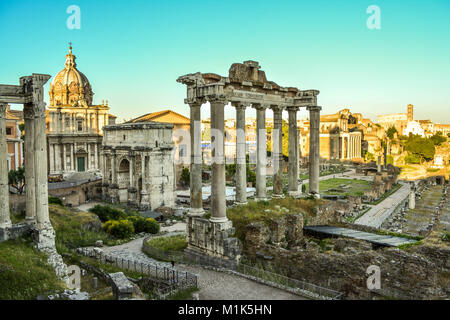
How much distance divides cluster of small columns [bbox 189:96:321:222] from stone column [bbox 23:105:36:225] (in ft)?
22.1

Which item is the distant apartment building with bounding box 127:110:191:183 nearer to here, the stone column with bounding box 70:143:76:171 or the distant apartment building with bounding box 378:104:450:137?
the stone column with bounding box 70:143:76:171

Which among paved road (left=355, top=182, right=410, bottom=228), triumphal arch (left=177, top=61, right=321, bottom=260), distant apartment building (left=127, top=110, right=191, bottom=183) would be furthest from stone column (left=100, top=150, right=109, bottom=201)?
triumphal arch (left=177, top=61, right=321, bottom=260)

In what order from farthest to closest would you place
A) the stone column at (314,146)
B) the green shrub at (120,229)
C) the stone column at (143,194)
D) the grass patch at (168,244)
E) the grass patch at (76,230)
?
1. the stone column at (143,194)
2. the green shrub at (120,229)
3. the stone column at (314,146)
4. the grass patch at (76,230)
5. the grass patch at (168,244)

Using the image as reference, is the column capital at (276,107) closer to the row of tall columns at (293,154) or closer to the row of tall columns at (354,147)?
the row of tall columns at (293,154)

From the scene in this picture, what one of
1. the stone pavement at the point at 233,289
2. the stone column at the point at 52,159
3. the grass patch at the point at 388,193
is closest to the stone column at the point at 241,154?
the stone pavement at the point at 233,289

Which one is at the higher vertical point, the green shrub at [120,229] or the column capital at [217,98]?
the column capital at [217,98]

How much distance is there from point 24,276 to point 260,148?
11.7 m

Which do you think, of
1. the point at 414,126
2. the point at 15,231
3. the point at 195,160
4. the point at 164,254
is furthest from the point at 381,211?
the point at 414,126

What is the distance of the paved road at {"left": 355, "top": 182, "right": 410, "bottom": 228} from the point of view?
32.5 metres

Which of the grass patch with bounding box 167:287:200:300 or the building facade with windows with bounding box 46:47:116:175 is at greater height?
the building facade with windows with bounding box 46:47:116:175

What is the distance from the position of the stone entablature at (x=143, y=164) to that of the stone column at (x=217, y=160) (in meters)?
22.1

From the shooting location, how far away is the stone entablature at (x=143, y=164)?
36469 millimetres

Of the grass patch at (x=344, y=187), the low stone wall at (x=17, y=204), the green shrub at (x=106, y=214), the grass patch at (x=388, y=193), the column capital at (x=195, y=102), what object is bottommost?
the grass patch at (x=388, y=193)

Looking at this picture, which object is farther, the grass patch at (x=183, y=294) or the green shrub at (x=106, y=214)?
the green shrub at (x=106, y=214)
